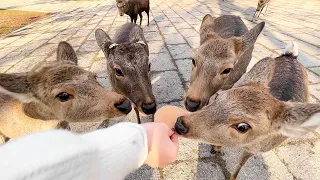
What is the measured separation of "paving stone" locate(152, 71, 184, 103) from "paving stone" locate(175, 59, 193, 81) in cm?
19

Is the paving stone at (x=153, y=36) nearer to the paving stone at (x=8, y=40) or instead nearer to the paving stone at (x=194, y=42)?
the paving stone at (x=194, y=42)

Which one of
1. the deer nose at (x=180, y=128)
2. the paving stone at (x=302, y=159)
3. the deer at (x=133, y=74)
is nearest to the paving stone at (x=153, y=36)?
the deer at (x=133, y=74)

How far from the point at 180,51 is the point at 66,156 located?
7.21 m

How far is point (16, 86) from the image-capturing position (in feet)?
8.75

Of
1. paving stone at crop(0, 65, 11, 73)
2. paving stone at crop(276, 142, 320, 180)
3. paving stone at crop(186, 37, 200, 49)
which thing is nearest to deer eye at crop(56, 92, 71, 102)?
paving stone at crop(276, 142, 320, 180)

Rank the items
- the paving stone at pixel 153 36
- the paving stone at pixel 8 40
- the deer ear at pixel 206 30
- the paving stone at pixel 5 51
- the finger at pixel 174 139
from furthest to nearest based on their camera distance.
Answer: the paving stone at pixel 8 40 → the paving stone at pixel 153 36 → the paving stone at pixel 5 51 → the deer ear at pixel 206 30 → the finger at pixel 174 139

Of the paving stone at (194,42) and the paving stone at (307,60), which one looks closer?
the paving stone at (307,60)

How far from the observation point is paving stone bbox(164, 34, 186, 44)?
8.89m

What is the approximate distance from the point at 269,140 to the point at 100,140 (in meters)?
2.36

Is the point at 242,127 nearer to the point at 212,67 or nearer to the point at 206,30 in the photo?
the point at 212,67

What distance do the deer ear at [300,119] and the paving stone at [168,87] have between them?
9.90ft

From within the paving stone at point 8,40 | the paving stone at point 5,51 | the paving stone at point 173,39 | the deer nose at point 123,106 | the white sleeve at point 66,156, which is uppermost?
the white sleeve at point 66,156

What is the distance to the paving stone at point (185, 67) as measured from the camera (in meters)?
6.34

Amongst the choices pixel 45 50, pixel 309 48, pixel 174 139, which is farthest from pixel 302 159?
pixel 45 50
